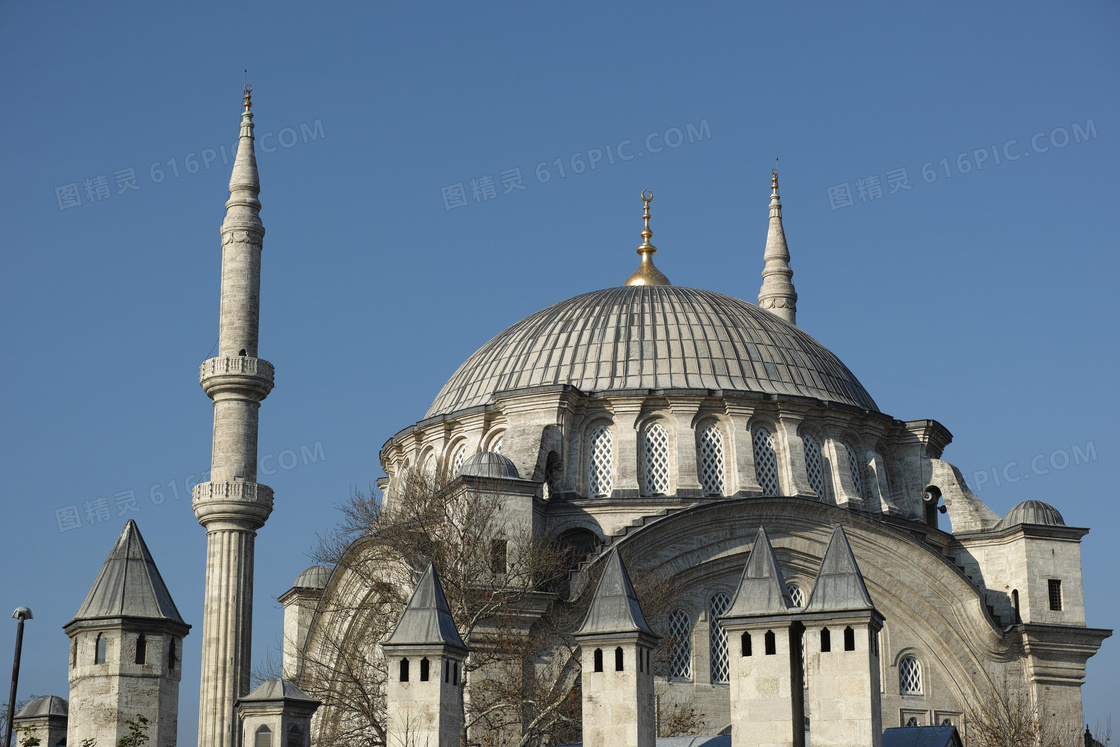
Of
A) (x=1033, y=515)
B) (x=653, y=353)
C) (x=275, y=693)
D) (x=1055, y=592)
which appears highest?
(x=653, y=353)

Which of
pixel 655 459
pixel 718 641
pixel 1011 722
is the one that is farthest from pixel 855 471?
pixel 1011 722

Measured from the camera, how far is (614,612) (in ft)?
58.2

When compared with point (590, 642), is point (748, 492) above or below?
above

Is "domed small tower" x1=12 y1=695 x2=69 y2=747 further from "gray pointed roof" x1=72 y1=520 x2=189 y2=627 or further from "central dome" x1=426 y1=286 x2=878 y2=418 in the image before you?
"central dome" x1=426 y1=286 x2=878 y2=418

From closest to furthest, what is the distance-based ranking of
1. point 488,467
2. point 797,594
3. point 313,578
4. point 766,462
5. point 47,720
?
1. point 47,720
2. point 488,467
3. point 797,594
4. point 766,462
5. point 313,578

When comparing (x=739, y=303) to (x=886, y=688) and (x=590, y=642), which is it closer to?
(x=886, y=688)

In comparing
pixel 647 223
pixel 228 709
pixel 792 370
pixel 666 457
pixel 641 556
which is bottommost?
pixel 228 709

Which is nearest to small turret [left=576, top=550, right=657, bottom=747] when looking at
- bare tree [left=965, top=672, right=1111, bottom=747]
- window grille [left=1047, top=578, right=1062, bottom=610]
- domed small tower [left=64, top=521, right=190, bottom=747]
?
domed small tower [left=64, top=521, right=190, bottom=747]

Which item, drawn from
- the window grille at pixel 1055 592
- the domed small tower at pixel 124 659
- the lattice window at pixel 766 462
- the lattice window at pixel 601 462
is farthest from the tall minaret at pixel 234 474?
the window grille at pixel 1055 592

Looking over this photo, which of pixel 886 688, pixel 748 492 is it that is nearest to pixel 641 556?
pixel 748 492

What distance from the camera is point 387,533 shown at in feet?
82.7

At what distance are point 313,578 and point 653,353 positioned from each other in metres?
8.48

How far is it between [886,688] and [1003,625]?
3083mm

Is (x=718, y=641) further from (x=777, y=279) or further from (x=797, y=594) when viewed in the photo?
(x=777, y=279)
